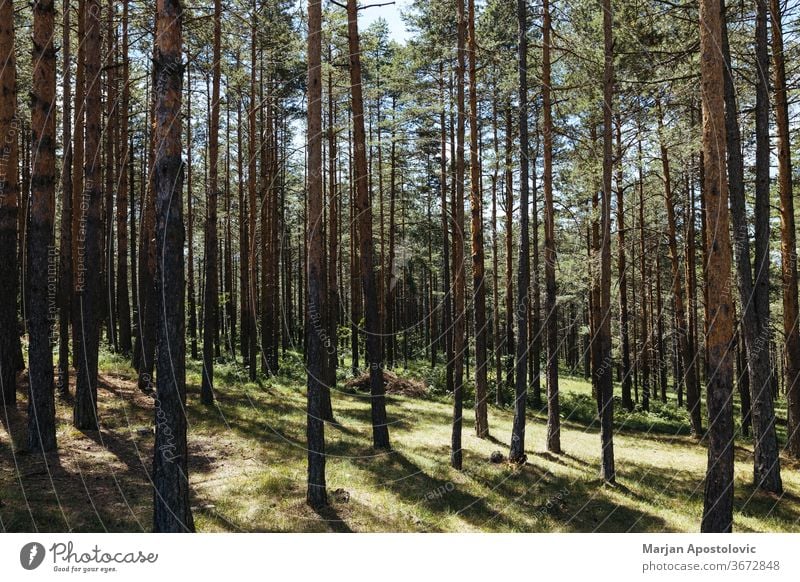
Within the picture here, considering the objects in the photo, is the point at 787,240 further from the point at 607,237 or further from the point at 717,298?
the point at 717,298

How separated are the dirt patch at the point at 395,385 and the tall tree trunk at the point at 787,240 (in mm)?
14316

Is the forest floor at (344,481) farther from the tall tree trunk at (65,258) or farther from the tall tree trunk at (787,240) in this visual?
the tall tree trunk at (787,240)

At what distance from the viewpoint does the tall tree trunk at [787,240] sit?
13.8 meters

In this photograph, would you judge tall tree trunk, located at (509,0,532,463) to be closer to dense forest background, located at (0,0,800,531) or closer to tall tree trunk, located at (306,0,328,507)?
dense forest background, located at (0,0,800,531)

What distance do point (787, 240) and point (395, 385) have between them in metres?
16.0

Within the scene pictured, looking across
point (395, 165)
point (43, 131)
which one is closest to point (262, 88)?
point (395, 165)

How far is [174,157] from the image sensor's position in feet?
22.5

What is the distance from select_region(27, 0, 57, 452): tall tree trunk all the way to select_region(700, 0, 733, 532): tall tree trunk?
38.1 ft

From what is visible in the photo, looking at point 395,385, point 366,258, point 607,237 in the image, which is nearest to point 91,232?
point 366,258

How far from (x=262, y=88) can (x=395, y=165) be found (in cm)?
759
